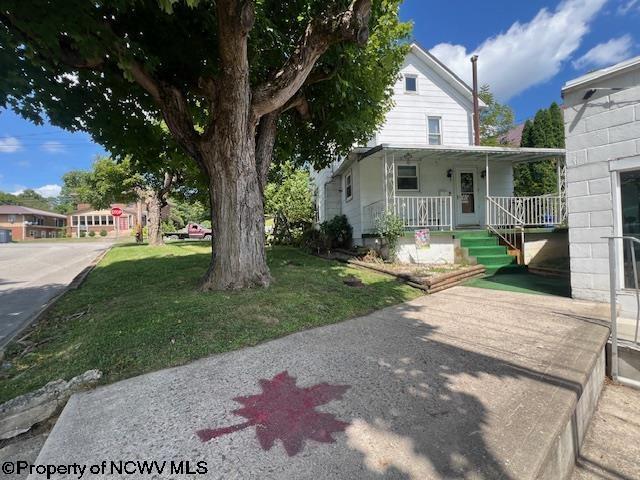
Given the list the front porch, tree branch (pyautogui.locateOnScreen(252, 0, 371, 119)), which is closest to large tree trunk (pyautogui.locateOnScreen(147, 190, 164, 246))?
the front porch

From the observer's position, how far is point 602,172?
507 centimetres

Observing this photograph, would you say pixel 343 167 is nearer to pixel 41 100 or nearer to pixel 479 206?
pixel 479 206

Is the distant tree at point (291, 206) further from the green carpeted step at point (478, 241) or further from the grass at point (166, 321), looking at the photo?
the grass at point (166, 321)

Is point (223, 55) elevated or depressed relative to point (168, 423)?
elevated

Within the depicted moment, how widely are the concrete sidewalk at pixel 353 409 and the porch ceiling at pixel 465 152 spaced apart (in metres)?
6.42

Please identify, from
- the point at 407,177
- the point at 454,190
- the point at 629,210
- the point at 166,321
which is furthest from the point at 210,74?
the point at 454,190

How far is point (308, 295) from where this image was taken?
5336 millimetres

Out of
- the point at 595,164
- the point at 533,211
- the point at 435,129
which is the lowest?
the point at 533,211

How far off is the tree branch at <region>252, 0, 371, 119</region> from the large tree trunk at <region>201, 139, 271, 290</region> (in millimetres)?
799

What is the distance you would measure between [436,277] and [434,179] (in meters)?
5.98

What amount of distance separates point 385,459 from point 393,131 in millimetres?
13483

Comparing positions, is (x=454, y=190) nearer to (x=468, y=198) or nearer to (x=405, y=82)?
(x=468, y=198)

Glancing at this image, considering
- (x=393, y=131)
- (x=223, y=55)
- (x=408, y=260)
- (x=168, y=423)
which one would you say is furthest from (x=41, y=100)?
(x=393, y=131)

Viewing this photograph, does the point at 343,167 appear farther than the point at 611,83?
Yes
